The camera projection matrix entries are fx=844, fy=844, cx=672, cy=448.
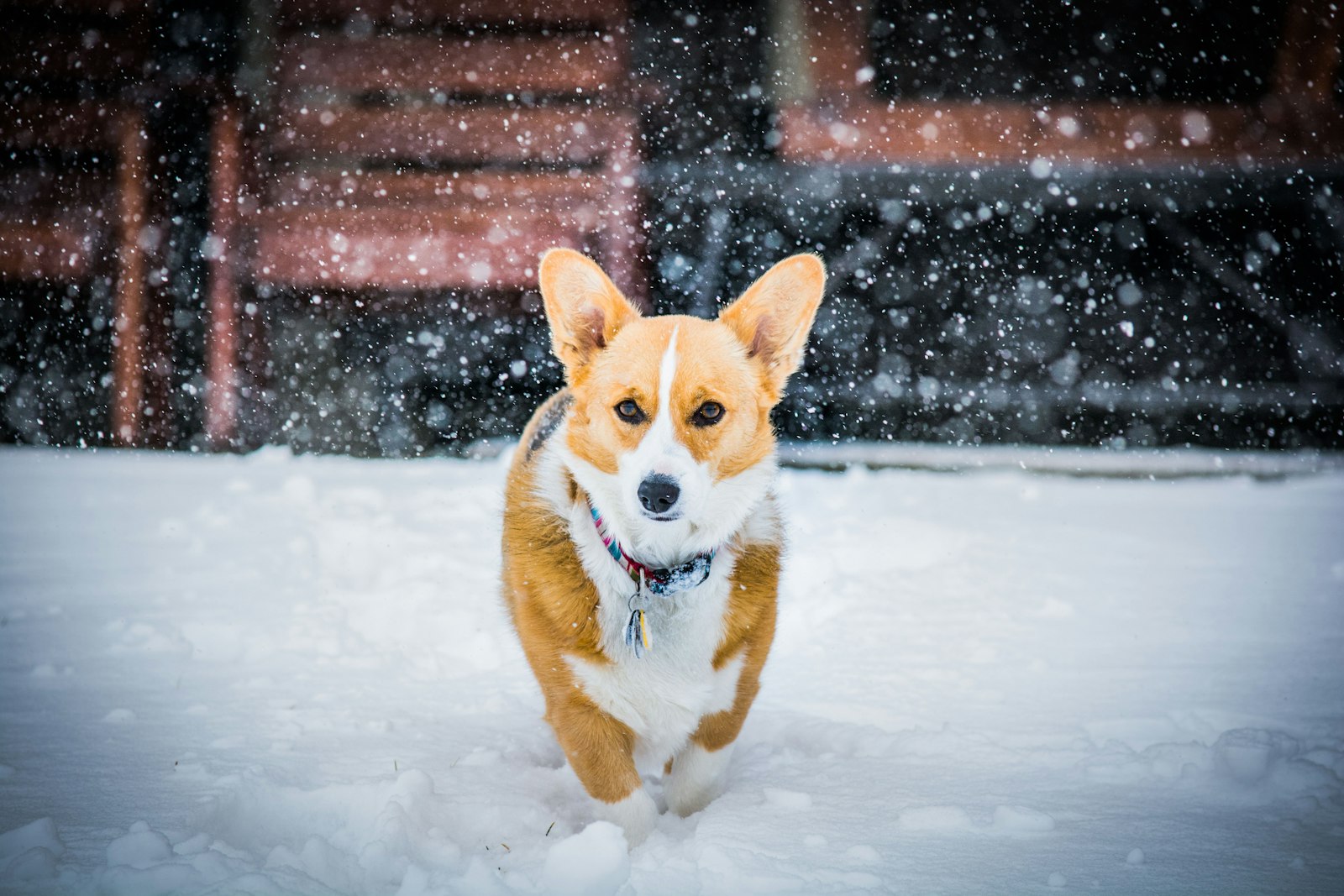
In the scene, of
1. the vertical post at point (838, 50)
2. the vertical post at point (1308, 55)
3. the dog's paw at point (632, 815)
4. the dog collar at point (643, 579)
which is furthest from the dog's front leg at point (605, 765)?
the vertical post at point (1308, 55)

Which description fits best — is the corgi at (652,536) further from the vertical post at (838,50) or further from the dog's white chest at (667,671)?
the vertical post at (838,50)

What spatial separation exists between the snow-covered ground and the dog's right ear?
99 centimetres

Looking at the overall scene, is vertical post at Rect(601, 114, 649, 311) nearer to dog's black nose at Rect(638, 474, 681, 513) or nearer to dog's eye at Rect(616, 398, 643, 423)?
dog's eye at Rect(616, 398, 643, 423)

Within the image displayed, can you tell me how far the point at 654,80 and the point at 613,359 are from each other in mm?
4727

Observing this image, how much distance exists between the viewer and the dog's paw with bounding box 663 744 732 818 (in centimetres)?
188

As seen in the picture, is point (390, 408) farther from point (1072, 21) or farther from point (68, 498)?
point (1072, 21)

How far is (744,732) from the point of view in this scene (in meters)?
2.23

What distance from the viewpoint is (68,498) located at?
414 centimetres

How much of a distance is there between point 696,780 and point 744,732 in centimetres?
38

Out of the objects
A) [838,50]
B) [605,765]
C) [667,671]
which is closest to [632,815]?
[605,765]

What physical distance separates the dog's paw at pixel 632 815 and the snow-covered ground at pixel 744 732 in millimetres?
46

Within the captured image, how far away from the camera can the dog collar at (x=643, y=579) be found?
1.79 meters

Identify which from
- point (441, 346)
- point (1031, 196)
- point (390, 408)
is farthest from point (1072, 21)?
point (390, 408)

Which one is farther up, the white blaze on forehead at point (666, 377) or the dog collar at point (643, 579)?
the white blaze on forehead at point (666, 377)
